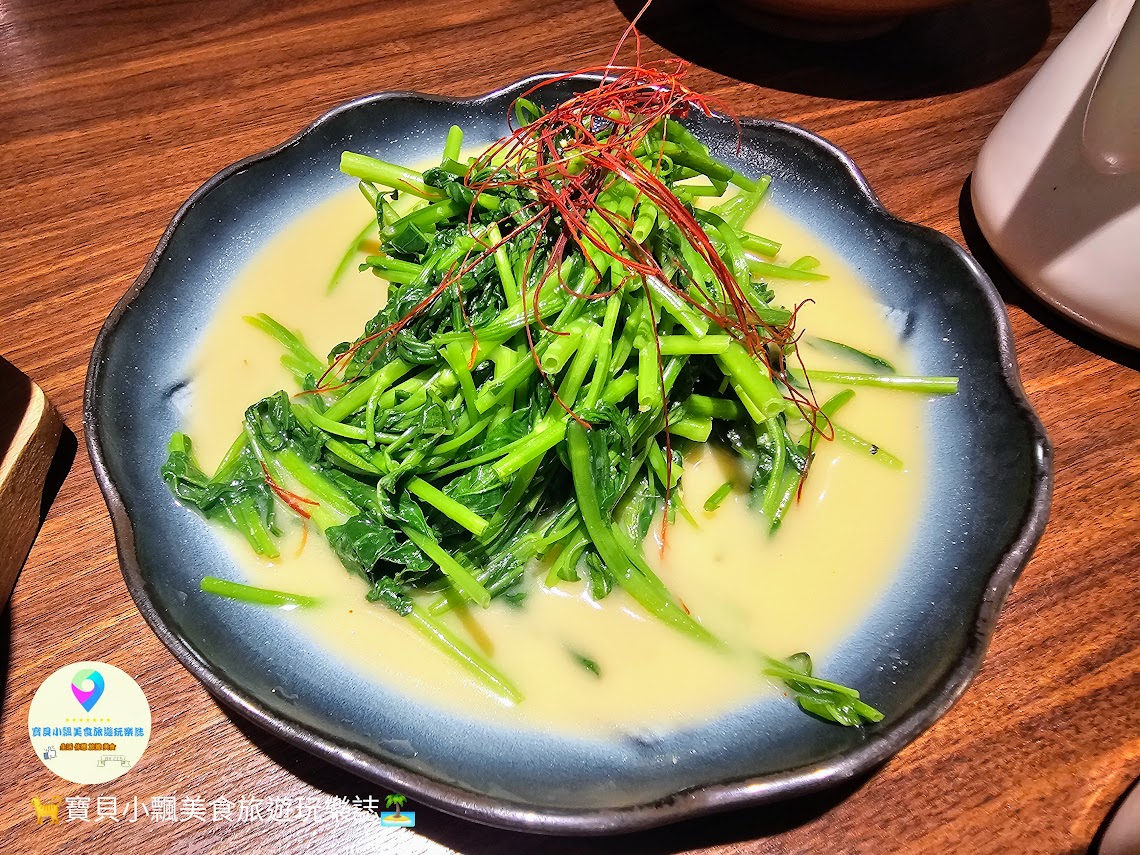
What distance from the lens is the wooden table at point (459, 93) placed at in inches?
50.1

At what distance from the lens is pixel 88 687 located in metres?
1.40

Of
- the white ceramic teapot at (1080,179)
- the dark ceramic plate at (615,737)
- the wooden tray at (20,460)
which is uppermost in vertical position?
the white ceramic teapot at (1080,179)

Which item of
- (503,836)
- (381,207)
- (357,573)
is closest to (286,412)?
(357,573)

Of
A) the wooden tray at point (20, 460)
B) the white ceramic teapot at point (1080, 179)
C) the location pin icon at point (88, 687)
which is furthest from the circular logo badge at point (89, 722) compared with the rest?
the white ceramic teapot at point (1080, 179)

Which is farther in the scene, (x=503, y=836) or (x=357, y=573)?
(x=357, y=573)

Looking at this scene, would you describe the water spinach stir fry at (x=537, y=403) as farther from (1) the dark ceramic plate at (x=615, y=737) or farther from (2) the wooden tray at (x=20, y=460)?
(2) the wooden tray at (x=20, y=460)

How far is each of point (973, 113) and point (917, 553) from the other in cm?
185

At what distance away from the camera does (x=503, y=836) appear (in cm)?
125

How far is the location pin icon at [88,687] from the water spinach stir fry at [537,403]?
302 millimetres

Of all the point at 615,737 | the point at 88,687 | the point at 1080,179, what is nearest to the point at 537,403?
the point at 615,737

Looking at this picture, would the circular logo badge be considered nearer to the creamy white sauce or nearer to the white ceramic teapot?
the creamy white sauce

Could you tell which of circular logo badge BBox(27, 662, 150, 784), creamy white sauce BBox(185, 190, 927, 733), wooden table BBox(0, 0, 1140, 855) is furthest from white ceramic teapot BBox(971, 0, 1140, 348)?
circular logo badge BBox(27, 662, 150, 784)

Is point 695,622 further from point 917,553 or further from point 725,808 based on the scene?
point 917,553

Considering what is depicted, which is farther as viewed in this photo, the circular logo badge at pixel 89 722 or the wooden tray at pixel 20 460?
the wooden tray at pixel 20 460
